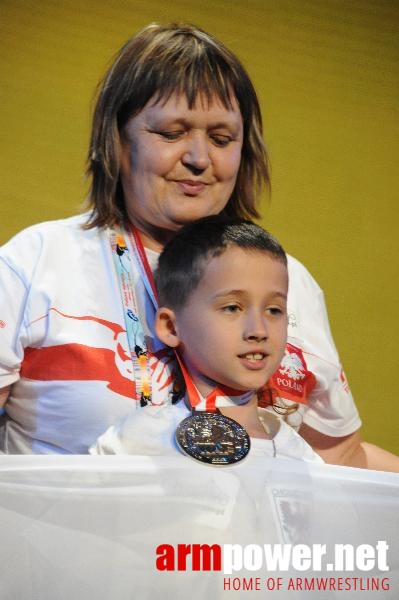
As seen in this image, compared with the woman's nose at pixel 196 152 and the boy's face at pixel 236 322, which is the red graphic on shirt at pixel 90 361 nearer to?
the boy's face at pixel 236 322

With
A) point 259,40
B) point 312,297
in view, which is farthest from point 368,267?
point 312,297

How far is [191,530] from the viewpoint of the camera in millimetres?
1038

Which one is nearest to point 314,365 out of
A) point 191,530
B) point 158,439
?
point 158,439

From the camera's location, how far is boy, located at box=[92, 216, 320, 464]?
121 cm

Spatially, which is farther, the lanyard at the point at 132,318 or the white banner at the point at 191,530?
the lanyard at the point at 132,318

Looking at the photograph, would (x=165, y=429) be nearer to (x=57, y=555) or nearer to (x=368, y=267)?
(x=57, y=555)

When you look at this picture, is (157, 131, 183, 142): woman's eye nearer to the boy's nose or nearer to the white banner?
the boy's nose

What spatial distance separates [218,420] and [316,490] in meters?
0.14

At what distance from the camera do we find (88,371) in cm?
130

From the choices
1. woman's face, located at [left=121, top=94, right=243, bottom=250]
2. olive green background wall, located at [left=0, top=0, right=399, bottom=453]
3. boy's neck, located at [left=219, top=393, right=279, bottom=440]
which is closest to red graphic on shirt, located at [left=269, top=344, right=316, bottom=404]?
boy's neck, located at [left=219, top=393, right=279, bottom=440]

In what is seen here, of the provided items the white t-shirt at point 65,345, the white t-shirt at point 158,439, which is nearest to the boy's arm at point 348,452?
the white t-shirt at point 65,345

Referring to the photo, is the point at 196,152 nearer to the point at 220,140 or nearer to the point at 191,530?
the point at 220,140

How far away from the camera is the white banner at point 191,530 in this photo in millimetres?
1004

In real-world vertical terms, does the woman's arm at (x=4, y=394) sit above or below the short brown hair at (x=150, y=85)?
below
